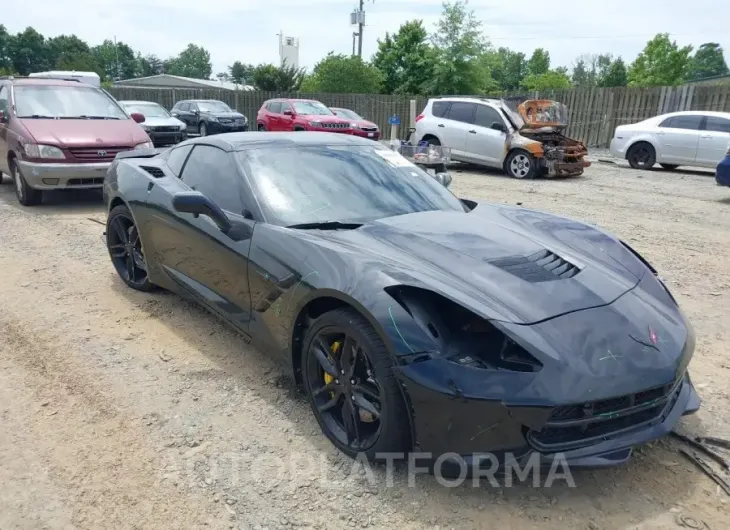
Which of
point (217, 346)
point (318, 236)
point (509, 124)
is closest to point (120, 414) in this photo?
point (217, 346)

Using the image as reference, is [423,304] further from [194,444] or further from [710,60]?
[710,60]

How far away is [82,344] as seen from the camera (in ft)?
12.7

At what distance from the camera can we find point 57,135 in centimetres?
784

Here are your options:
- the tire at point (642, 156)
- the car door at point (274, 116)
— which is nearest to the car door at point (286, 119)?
the car door at point (274, 116)

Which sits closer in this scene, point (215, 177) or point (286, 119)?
point (215, 177)

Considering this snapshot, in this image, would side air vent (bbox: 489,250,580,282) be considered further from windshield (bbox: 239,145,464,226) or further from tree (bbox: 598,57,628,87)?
tree (bbox: 598,57,628,87)

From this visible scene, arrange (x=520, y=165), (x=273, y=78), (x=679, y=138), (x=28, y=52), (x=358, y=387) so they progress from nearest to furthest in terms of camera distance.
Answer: (x=358, y=387) → (x=520, y=165) → (x=679, y=138) → (x=273, y=78) → (x=28, y=52)

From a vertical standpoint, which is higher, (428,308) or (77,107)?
(77,107)

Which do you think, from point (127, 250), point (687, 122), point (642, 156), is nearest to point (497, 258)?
point (127, 250)

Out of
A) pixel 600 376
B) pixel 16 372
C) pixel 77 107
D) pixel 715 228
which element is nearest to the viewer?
pixel 600 376

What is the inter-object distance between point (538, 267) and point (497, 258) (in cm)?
20

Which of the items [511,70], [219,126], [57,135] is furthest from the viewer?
[511,70]

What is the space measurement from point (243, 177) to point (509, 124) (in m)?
10.5

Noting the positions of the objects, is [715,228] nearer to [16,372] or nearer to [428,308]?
[428,308]
